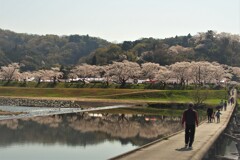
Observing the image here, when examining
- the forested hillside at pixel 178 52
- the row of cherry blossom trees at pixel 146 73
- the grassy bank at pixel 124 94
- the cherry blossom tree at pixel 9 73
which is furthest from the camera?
the forested hillside at pixel 178 52

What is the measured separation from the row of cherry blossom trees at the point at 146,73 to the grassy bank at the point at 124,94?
63.7ft

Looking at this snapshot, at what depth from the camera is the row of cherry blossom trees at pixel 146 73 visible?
4063 inches

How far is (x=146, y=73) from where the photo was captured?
115750mm

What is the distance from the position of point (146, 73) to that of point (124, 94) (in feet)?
125

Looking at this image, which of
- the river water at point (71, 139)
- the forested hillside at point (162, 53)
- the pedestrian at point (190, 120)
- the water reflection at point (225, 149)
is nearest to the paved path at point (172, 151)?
the pedestrian at point (190, 120)

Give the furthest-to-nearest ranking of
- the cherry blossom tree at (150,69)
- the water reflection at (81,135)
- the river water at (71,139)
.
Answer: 1. the cherry blossom tree at (150,69)
2. the water reflection at (81,135)
3. the river water at (71,139)

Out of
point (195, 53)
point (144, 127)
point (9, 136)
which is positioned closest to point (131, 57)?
point (195, 53)

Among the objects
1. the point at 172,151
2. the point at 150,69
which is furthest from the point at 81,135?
the point at 150,69

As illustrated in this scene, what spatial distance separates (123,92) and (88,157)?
205ft

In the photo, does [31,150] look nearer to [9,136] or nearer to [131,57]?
[9,136]

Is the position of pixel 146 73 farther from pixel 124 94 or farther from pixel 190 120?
pixel 190 120

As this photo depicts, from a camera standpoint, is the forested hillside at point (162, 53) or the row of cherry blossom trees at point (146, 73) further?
the forested hillside at point (162, 53)

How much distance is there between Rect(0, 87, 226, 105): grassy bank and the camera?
75.2m

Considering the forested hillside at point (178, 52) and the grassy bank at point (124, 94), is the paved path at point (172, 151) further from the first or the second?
the forested hillside at point (178, 52)
